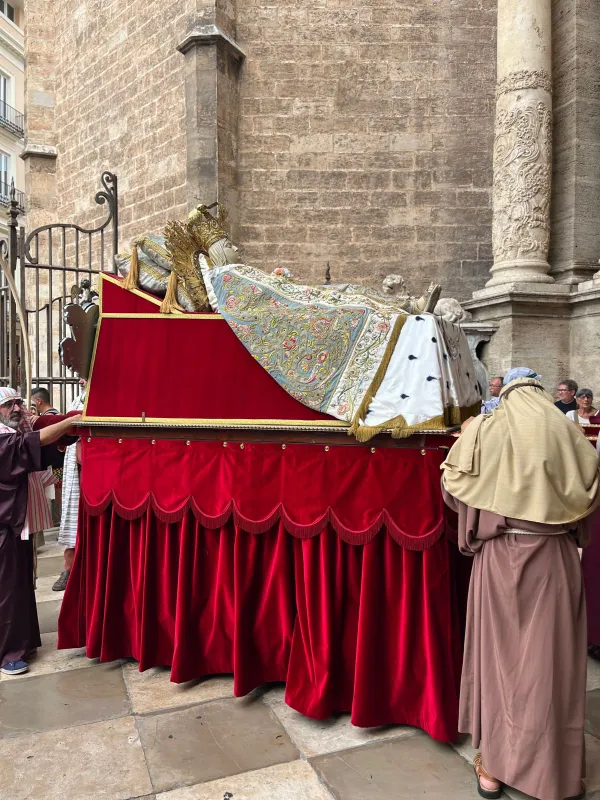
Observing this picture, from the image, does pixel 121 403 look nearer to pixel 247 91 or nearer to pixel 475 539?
pixel 475 539

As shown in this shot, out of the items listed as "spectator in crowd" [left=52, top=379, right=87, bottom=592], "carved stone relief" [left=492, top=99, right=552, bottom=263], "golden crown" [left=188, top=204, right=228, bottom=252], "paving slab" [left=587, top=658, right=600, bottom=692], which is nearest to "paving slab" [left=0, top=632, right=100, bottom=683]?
"spectator in crowd" [left=52, top=379, right=87, bottom=592]

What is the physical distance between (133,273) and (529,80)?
7.04m

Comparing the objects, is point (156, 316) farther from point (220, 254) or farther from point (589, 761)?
point (589, 761)

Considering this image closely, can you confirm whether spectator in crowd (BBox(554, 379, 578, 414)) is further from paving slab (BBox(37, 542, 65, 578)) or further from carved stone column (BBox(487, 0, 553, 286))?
paving slab (BBox(37, 542, 65, 578))

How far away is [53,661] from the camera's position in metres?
3.65

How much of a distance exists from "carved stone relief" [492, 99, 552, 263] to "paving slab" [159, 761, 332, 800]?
735 centimetres

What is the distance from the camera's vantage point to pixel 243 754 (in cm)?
266

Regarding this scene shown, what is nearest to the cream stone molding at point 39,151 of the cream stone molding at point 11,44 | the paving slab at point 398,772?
the paving slab at point 398,772

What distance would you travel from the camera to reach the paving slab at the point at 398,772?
7.92ft

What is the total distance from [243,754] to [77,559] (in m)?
1.52

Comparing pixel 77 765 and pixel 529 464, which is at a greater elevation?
pixel 529 464

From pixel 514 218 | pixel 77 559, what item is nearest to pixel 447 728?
pixel 77 559

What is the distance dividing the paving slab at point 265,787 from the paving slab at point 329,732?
15 cm

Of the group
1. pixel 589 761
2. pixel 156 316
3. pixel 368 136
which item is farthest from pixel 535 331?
pixel 589 761
